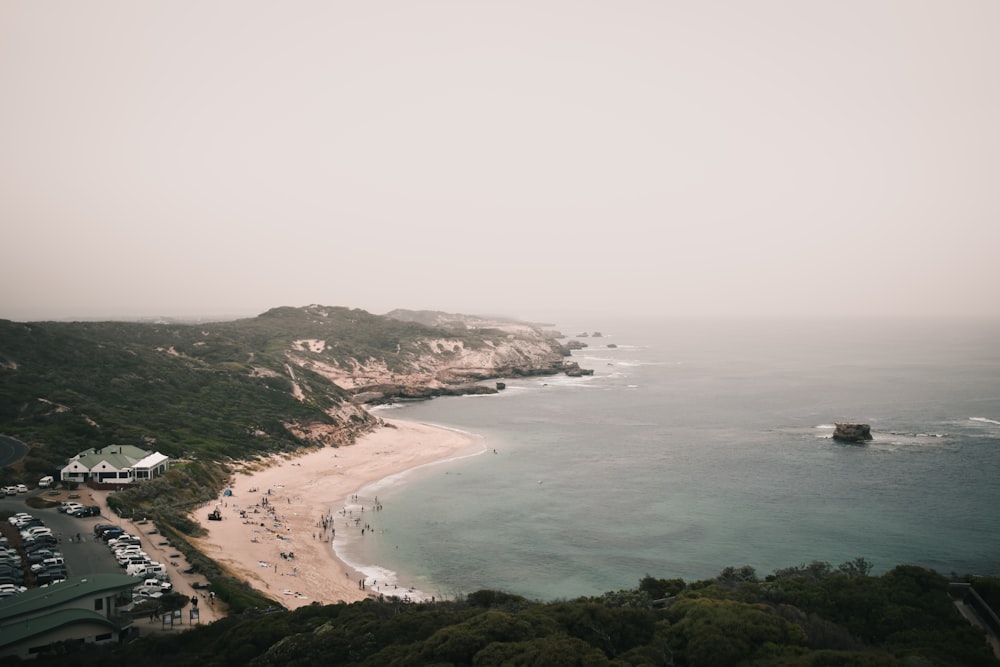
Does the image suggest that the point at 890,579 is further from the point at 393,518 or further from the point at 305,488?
the point at 305,488

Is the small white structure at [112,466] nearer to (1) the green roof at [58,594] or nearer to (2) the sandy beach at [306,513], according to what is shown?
(2) the sandy beach at [306,513]

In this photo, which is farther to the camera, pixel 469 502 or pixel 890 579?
pixel 469 502

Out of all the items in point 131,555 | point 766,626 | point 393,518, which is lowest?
point 393,518

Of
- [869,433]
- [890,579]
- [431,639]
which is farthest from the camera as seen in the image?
[869,433]

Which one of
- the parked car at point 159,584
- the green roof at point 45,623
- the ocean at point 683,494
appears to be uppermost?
the green roof at point 45,623

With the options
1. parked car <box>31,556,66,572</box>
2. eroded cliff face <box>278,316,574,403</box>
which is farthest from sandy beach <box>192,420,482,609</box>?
eroded cliff face <box>278,316,574,403</box>

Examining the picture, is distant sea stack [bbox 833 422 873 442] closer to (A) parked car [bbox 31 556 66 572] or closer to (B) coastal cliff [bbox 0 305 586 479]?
(B) coastal cliff [bbox 0 305 586 479]

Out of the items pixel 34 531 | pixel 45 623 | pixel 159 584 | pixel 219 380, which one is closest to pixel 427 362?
pixel 219 380

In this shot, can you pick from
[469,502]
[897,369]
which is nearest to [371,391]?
[469,502]

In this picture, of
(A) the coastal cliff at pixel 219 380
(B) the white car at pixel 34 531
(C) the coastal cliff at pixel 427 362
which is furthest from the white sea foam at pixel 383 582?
(C) the coastal cliff at pixel 427 362
